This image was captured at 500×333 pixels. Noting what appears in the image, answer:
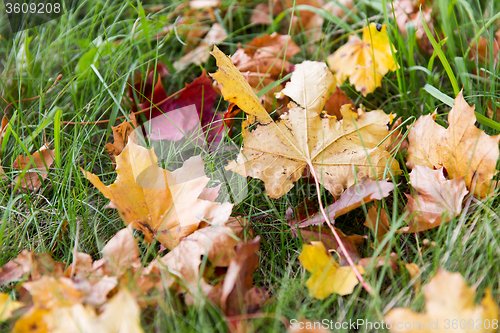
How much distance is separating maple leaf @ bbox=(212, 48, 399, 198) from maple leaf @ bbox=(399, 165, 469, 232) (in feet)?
0.32

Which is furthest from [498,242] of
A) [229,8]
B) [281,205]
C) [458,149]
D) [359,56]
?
[229,8]

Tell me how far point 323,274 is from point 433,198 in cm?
36

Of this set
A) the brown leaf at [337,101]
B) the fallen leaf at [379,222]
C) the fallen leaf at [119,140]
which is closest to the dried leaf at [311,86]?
the brown leaf at [337,101]

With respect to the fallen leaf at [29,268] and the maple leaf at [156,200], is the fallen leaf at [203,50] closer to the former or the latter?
the maple leaf at [156,200]

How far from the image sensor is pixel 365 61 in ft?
4.41

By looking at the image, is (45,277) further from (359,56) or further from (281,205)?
(359,56)

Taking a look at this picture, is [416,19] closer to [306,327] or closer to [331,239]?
[331,239]

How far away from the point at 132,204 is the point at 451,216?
77cm

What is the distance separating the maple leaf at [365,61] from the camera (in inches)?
50.2

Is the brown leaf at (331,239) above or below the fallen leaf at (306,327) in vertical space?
below

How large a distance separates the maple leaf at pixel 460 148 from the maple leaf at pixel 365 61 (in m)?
0.35

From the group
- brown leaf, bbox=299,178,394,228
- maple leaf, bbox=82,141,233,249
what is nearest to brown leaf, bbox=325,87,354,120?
brown leaf, bbox=299,178,394,228

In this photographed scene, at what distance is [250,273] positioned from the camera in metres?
0.77

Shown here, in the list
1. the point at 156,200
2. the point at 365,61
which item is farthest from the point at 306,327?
the point at 365,61
